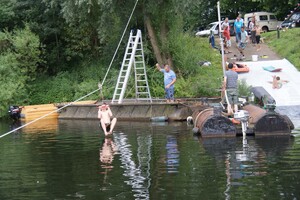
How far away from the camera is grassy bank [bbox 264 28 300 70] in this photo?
39.5m

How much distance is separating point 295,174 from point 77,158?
21.8ft

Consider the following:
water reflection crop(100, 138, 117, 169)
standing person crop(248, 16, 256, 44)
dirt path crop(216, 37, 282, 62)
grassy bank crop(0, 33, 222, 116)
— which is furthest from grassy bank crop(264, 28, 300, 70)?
water reflection crop(100, 138, 117, 169)

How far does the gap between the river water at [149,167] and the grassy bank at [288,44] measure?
55.2 ft

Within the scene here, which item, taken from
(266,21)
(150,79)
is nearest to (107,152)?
(150,79)

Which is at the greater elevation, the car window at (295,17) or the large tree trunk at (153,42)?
the car window at (295,17)

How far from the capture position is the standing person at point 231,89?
2198cm

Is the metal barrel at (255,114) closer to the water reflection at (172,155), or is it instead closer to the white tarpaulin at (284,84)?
the water reflection at (172,155)

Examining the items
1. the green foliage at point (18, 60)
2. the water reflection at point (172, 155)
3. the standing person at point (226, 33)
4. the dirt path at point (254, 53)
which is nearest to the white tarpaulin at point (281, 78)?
the dirt path at point (254, 53)

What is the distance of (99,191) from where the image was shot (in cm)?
1342

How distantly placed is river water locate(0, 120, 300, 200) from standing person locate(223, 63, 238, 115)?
5.21ft

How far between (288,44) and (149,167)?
2875 centimetres

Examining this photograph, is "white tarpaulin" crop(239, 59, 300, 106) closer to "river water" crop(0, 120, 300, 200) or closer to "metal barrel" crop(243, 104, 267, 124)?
"metal barrel" crop(243, 104, 267, 124)

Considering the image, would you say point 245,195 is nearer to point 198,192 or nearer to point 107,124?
point 198,192

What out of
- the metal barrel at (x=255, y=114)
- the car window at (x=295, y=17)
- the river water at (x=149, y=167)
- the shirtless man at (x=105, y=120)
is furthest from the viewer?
the car window at (x=295, y=17)
